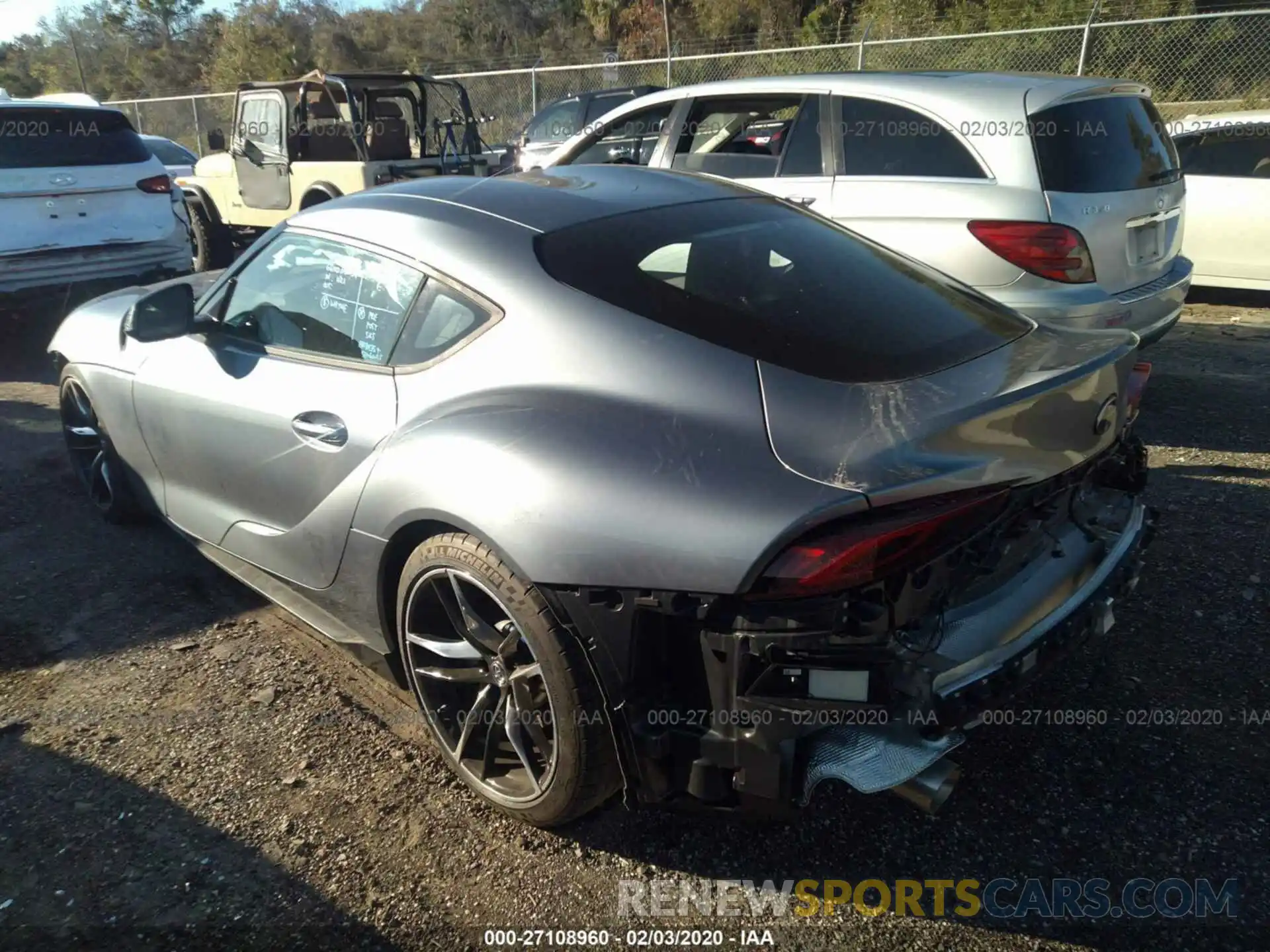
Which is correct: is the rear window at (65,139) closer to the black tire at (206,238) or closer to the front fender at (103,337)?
the front fender at (103,337)

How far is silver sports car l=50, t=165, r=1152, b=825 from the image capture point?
202cm

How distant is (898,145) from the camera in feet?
16.8

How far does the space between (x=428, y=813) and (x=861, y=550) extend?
1502mm

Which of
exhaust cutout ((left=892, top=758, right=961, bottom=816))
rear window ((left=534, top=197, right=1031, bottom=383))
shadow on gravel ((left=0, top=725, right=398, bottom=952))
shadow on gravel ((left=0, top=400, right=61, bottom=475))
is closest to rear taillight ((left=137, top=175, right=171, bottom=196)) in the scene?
shadow on gravel ((left=0, top=400, right=61, bottom=475))

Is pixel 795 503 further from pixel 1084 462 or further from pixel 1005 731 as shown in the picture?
pixel 1005 731

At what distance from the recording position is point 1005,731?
289 cm

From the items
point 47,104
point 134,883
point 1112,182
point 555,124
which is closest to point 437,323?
point 134,883

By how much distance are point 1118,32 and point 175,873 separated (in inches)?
593

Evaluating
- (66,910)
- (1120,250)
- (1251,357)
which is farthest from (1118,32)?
(66,910)

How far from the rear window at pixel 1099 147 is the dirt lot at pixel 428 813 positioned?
6.59 feet

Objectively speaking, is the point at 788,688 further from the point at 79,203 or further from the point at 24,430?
the point at 79,203

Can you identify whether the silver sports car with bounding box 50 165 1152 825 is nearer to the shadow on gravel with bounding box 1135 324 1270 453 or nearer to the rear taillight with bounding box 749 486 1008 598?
the rear taillight with bounding box 749 486 1008 598

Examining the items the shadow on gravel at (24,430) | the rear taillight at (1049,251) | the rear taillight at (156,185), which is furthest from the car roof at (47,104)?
the rear taillight at (1049,251)

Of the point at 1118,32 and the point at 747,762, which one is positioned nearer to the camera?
the point at 747,762
